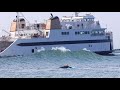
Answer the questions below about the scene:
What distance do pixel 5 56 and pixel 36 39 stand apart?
2010 mm

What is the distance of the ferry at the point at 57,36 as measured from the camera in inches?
1035

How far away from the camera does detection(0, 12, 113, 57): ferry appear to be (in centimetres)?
2628

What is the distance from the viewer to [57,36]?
88.0 ft

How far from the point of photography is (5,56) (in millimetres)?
26625

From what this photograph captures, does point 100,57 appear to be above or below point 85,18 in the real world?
below
